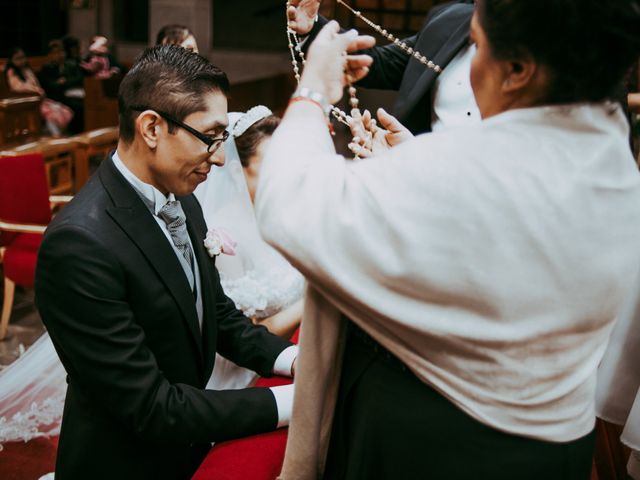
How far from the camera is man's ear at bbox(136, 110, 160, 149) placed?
64.3 inches

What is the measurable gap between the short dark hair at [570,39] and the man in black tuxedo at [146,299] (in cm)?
93

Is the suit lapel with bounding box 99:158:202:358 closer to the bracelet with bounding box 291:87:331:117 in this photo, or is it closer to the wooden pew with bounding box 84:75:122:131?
the bracelet with bounding box 291:87:331:117

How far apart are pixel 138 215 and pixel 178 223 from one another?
18 cm

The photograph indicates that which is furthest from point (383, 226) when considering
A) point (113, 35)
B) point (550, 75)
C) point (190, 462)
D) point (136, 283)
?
point (113, 35)

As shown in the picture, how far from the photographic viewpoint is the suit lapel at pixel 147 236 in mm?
1552

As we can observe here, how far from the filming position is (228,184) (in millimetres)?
2666

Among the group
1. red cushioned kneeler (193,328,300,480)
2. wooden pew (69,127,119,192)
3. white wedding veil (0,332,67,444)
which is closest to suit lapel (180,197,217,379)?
red cushioned kneeler (193,328,300,480)

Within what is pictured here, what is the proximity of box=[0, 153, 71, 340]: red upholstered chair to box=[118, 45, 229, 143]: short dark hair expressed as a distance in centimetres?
261

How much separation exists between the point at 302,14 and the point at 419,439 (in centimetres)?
110

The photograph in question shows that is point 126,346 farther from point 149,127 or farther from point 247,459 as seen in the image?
point 149,127

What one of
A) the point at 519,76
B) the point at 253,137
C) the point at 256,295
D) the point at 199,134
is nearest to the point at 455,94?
the point at 253,137

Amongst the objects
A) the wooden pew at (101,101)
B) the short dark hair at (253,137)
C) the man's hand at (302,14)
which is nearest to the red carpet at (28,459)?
the short dark hair at (253,137)

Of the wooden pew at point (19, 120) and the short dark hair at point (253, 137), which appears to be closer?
the short dark hair at point (253, 137)

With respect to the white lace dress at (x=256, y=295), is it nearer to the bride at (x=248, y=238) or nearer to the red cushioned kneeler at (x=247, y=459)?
the bride at (x=248, y=238)
